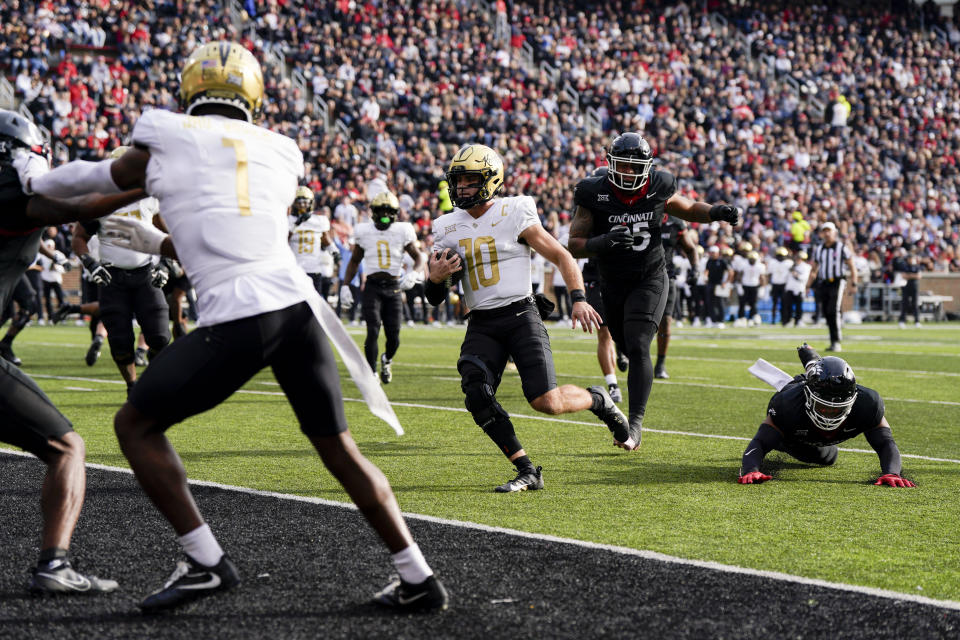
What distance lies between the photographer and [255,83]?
3.64 meters

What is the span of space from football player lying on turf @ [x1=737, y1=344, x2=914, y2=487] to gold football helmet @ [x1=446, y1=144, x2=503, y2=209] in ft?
6.25

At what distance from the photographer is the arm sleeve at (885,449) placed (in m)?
5.79

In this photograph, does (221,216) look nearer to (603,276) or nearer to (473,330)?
(473,330)

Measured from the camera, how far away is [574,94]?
34312 millimetres

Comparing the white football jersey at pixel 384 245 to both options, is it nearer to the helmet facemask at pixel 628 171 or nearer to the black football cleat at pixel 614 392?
the black football cleat at pixel 614 392

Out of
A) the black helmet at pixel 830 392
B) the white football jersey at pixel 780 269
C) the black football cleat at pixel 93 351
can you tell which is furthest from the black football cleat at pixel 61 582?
the white football jersey at pixel 780 269

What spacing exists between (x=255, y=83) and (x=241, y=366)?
3.12ft

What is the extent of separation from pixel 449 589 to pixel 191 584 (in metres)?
0.85

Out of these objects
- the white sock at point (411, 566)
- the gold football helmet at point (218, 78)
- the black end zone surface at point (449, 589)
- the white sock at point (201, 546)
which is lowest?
the black end zone surface at point (449, 589)

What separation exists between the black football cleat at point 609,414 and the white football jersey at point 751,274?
2074 cm

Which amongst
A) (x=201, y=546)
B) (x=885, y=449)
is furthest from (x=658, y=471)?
(x=201, y=546)

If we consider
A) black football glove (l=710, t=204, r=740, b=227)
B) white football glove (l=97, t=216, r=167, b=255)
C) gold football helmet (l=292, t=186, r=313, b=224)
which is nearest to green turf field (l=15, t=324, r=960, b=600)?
black football glove (l=710, t=204, r=740, b=227)

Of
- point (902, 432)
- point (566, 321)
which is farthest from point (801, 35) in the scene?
point (902, 432)

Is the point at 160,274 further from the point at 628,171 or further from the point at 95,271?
the point at 628,171
